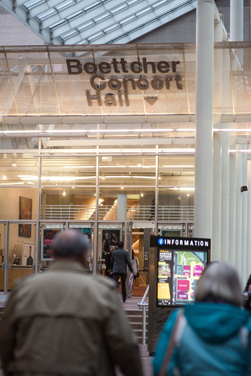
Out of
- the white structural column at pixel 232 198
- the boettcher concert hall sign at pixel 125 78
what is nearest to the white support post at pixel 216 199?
the boettcher concert hall sign at pixel 125 78

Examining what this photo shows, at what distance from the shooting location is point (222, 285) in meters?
3.26

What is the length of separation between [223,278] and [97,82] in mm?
14389

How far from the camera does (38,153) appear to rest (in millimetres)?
21797

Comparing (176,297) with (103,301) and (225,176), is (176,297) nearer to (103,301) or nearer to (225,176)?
(103,301)

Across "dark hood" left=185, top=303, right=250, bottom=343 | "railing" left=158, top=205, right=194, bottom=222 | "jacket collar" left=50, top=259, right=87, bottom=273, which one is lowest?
"dark hood" left=185, top=303, right=250, bottom=343

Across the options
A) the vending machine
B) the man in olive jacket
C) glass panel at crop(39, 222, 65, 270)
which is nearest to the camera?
the man in olive jacket

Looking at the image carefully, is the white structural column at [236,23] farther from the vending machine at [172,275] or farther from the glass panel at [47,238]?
the vending machine at [172,275]

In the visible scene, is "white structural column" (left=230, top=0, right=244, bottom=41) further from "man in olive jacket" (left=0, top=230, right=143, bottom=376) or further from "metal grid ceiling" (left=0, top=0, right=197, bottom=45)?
"man in olive jacket" (left=0, top=230, right=143, bottom=376)

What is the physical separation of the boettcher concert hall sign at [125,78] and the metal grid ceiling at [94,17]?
817 cm

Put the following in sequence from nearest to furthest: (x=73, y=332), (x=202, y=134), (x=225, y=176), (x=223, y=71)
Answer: (x=73, y=332) < (x=202, y=134) < (x=223, y=71) < (x=225, y=176)

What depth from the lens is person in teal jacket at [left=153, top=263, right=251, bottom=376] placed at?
3.06 meters

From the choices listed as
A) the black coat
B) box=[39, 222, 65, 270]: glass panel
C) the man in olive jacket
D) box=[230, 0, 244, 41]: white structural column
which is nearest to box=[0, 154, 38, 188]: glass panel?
box=[39, 222, 65, 270]: glass panel

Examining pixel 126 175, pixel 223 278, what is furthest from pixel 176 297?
pixel 126 175

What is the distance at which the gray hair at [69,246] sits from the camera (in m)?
3.25
